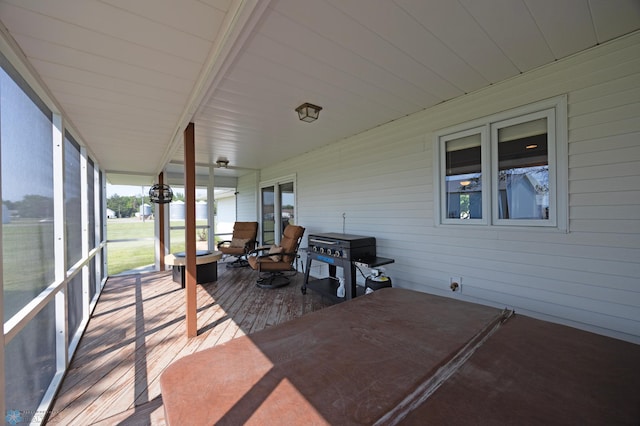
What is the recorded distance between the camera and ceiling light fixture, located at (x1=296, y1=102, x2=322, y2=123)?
2924mm

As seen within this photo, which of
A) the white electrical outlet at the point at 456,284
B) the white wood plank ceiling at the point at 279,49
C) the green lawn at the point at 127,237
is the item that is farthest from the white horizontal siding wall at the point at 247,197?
the white electrical outlet at the point at 456,284

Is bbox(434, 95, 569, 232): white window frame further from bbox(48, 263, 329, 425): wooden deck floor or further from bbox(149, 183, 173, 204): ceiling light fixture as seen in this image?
bbox(149, 183, 173, 204): ceiling light fixture

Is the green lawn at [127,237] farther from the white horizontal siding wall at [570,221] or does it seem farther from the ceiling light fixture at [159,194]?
the white horizontal siding wall at [570,221]

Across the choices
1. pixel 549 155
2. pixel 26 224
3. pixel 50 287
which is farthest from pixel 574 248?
pixel 50 287

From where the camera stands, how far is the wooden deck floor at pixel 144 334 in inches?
73.3

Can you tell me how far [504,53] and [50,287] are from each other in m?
4.07

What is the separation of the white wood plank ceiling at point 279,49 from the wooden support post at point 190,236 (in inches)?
10.6

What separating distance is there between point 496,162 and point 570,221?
2.63 ft

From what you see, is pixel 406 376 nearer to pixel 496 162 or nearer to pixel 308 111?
pixel 496 162

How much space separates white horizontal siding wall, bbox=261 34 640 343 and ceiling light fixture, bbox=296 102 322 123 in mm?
1160

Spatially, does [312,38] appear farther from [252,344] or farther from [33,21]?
[252,344]

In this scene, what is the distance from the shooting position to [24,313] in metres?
1.53

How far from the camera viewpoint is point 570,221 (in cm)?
213

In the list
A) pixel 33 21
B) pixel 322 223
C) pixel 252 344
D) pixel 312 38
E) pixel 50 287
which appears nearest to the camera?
pixel 252 344
